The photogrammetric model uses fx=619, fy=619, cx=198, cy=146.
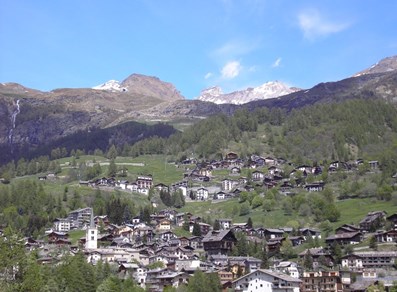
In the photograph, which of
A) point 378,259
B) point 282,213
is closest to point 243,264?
point 378,259

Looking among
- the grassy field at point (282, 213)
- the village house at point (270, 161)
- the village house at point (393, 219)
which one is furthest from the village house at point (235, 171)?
the village house at point (393, 219)

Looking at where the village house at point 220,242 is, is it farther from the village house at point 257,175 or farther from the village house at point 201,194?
the village house at point 257,175

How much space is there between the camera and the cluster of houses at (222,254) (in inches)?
3359

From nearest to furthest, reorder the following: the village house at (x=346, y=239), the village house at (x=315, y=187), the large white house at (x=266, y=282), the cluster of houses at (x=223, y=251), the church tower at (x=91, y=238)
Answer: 1. the large white house at (x=266, y=282)
2. the cluster of houses at (x=223, y=251)
3. the village house at (x=346, y=239)
4. the church tower at (x=91, y=238)
5. the village house at (x=315, y=187)

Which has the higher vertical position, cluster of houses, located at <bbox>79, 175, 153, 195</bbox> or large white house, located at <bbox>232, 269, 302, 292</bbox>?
cluster of houses, located at <bbox>79, 175, 153, 195</bbox>

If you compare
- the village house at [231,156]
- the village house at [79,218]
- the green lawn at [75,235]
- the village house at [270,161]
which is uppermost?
the village house at [231,156]

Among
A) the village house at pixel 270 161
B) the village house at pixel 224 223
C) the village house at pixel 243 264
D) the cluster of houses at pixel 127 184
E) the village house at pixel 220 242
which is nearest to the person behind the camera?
the village house at pixel 243 264

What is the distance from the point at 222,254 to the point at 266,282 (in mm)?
23426

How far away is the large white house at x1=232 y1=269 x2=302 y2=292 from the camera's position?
82.8 meters

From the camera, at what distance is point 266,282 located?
83438 millimetres

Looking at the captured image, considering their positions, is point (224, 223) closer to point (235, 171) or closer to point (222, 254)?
point (222, 254)

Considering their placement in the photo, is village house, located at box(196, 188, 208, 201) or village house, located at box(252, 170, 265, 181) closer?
village house, located at box(196, 188, 208, 201)

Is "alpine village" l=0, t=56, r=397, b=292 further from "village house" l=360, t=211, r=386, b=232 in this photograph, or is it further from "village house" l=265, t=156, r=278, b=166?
"village house" l=265, t=156, r=278, b=166

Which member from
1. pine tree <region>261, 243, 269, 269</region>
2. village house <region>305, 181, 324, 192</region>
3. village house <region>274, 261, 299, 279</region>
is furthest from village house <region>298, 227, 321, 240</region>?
village house <region>305, 181, 324, 192</region>
